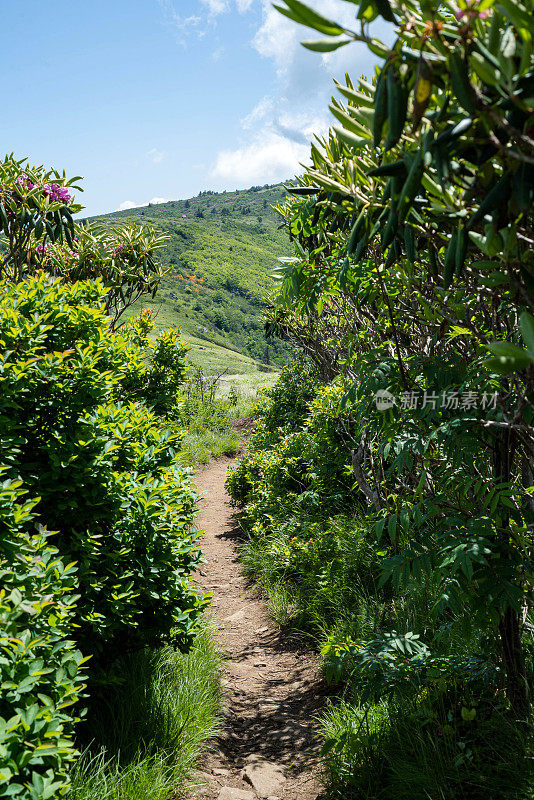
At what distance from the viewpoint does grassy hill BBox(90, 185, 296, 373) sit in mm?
73500

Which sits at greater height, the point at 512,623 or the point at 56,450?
the point at 56,450

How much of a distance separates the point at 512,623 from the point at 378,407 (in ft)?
3.61

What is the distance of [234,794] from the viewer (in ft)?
9.08

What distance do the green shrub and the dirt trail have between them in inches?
52.2

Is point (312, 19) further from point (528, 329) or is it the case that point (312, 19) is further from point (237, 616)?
point (237, 616)

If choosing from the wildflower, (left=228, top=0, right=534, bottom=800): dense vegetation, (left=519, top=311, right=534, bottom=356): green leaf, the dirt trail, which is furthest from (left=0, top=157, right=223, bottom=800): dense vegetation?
the wildflower

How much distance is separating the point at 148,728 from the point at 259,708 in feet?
3.43

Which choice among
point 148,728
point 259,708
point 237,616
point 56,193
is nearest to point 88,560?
point 148,728

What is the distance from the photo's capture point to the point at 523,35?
0.83 m

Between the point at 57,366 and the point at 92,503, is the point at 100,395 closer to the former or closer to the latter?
the point at 57,366

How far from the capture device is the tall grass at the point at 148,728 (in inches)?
94.2

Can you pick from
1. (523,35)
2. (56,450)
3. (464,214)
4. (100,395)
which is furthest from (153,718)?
(523,35)

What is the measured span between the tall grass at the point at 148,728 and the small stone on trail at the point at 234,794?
208 mm

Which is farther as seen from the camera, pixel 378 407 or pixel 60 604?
pixel 378 407
